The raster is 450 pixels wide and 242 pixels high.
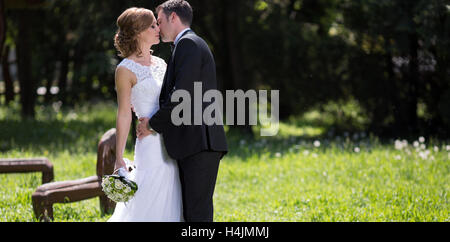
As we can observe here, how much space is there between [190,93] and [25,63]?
466 inches

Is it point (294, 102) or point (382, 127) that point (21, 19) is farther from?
point (382, 127)

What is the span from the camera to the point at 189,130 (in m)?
4.13

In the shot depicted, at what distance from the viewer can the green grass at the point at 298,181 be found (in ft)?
20.5

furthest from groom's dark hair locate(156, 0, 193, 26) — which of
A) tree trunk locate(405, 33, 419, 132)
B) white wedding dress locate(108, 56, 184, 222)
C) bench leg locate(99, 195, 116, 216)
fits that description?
tree trunk locate(405, 33, 419, 132)

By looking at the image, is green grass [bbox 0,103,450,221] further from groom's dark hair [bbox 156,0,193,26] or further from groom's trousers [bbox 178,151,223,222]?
groom's dark hair [bbox 156,0,193,26]

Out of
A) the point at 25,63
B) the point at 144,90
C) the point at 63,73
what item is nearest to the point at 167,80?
the point at 144,90

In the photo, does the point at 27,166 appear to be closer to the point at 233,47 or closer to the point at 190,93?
the point at 190,93

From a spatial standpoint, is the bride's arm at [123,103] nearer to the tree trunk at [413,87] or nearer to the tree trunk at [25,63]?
the tree trunk at [413,87]

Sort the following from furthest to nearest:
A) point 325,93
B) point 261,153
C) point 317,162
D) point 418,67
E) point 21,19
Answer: point 21,19 < point 325,93 < point 418,67 < point 261,153 < point 317,162

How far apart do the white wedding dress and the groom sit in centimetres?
8

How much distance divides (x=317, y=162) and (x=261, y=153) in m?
1.54

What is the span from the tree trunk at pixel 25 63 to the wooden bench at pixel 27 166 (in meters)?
8.17

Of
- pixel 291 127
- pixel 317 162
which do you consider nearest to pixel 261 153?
pixel 317 162

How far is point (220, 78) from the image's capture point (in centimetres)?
1507
